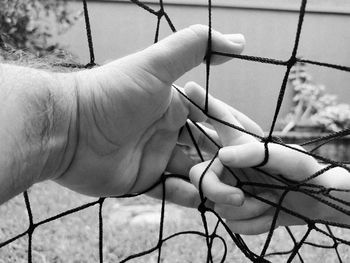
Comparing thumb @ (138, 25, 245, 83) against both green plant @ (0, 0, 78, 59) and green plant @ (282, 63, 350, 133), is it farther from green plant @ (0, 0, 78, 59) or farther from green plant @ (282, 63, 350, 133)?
green plant @ (282, 63, 350, 133)

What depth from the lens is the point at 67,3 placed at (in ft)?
9.28

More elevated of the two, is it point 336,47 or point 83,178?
point 83,178

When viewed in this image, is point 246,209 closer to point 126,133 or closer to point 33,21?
point 126,133

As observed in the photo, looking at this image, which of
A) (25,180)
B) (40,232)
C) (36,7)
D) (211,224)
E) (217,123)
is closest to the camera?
(25,180)

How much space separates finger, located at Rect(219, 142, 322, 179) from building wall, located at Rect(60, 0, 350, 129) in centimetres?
224

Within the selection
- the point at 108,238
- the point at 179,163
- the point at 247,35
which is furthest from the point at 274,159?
the point at 247,35

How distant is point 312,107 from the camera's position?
3650 mm

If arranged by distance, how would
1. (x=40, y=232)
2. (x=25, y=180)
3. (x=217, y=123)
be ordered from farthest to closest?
(x=40, y=232), (x=217, y=123), (x=25, y=180)

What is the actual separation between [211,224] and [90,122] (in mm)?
1516

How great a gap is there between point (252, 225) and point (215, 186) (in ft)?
0.31

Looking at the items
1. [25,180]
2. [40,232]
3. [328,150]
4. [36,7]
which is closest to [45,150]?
[25,180]

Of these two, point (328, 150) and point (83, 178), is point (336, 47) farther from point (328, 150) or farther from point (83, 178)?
point (83, 178)

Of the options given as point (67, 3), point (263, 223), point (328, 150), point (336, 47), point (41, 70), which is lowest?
point (328, 150)

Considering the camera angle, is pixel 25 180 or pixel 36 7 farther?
pixel 36 7
